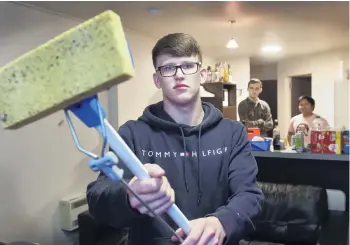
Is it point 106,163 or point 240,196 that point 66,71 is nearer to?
point 106,163

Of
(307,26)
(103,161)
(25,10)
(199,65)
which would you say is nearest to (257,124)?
(307,26)

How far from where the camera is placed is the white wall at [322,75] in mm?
4863

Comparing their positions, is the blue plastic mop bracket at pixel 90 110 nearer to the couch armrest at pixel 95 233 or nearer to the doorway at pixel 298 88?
the couch armrest at pixel 95 233

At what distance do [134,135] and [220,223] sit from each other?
10.2 inches

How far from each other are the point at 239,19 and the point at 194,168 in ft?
8.08

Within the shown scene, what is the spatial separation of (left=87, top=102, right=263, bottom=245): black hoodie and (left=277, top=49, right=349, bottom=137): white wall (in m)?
4.50

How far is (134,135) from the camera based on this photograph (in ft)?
2.47

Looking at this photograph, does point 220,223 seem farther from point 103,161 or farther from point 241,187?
point 103,161

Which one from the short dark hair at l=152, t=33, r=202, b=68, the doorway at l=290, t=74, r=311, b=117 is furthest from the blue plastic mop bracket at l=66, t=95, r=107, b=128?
the doorway at l=290, t=74, r=311, b=117

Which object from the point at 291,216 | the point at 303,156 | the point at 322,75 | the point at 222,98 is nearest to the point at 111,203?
the point at 291,216

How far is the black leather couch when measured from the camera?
1787 millimetres

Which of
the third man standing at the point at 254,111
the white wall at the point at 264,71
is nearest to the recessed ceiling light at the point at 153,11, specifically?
the third man standing at the point at 254,111

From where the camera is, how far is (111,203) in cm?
63

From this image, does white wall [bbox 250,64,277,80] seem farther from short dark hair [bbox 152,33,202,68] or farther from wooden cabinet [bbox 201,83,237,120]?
short dark hair [bbox 152,33,202,68]
